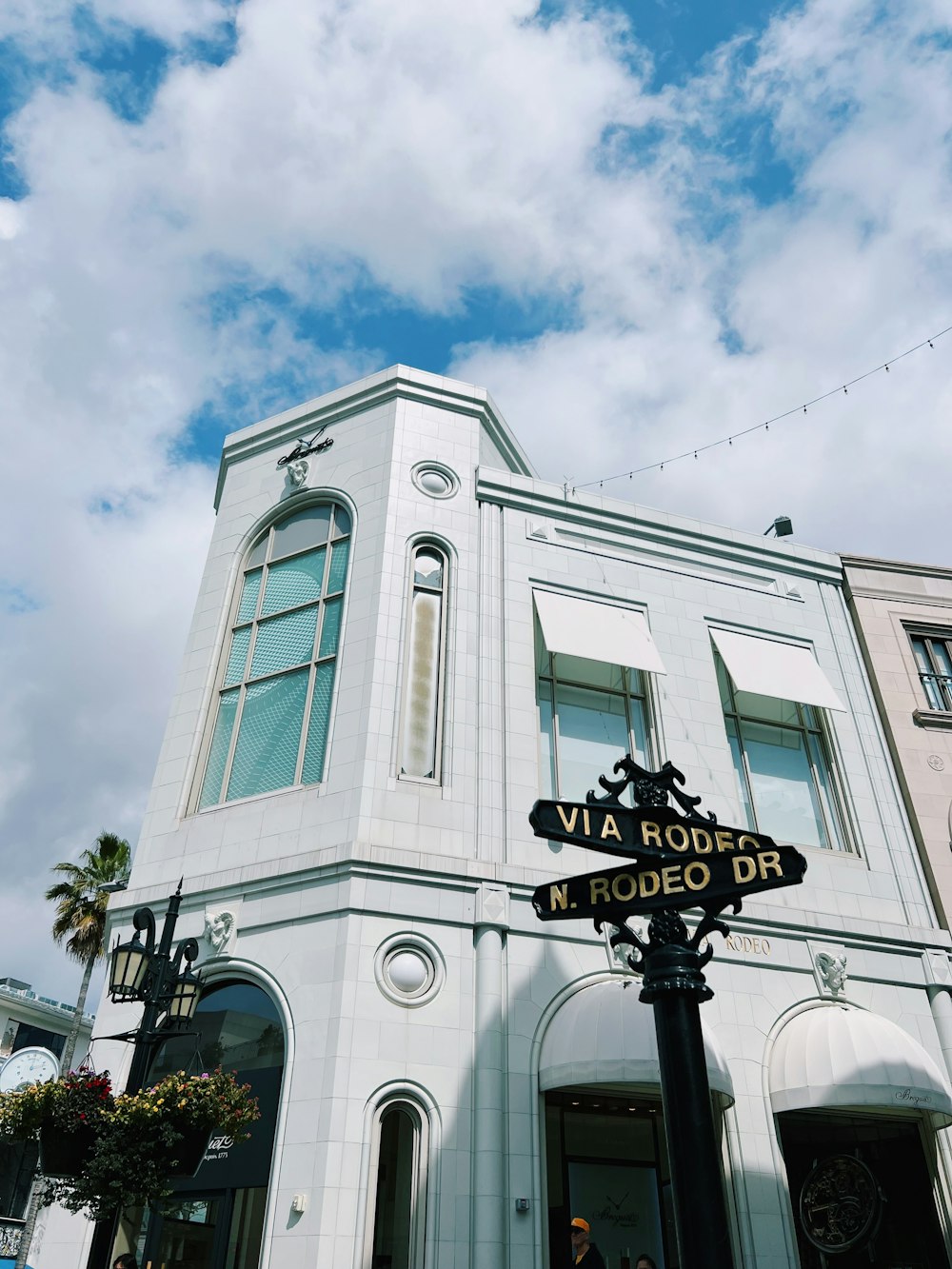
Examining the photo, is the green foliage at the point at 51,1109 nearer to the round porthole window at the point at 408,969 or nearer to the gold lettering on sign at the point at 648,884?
the round porthole window at the point at 408,969

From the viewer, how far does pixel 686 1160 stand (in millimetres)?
6879

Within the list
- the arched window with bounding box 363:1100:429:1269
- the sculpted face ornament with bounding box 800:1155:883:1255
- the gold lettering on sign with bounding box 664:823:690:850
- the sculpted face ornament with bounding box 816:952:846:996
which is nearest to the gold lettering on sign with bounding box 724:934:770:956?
the sculpted face ornament with bounding box 816:952:846:996

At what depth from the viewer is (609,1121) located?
14172 millimetres

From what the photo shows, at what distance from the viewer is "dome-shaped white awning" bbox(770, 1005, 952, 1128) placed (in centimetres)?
1369

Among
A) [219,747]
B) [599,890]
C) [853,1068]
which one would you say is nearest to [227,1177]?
[219,747]

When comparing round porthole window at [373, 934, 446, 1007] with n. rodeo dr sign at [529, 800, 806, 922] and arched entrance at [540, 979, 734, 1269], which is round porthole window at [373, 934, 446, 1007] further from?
n. rodeo dr sign at [529, 800, 806, 922]

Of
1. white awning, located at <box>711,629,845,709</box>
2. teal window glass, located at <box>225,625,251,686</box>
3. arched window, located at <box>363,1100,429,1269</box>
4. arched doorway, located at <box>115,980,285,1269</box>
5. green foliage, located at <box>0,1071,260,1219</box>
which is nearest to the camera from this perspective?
green foliage, located at <box>0,1071,260,1219</box>

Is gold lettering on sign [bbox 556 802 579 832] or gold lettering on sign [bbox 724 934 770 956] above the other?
gold lettering on sign [bbox 724 934 770 956]

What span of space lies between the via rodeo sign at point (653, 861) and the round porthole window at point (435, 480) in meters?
10.6

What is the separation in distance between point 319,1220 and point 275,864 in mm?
4546

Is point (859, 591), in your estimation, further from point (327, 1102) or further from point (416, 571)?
point (327, 1102)

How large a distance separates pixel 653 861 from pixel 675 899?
334mm

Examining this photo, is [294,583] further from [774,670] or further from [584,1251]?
[584,1251]

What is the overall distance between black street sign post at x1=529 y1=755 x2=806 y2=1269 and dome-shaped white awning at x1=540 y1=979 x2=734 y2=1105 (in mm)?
5241
